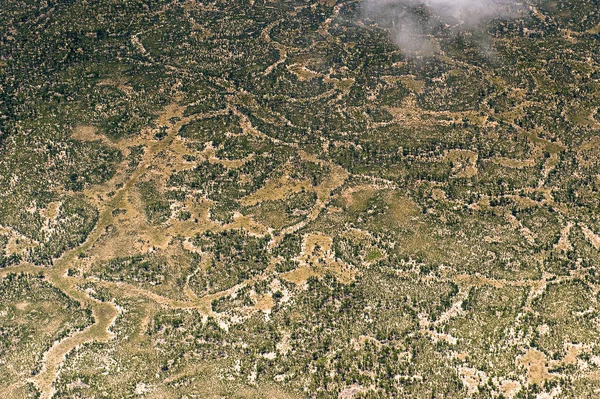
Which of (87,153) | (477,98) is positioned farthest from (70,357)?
(477,98)

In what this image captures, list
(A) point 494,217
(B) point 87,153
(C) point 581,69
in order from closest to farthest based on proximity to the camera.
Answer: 1. (A) point 494,217
2. (B) point 87,153
3. (C) point 581,69

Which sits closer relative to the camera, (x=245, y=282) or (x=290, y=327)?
(x=290, y=327)

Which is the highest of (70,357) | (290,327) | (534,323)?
(534,323)

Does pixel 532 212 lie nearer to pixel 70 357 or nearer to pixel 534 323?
pixel 534 323

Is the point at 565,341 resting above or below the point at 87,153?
above

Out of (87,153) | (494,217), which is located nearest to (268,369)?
(494,217)

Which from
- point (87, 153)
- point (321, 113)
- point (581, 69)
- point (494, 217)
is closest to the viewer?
point (494, 217)

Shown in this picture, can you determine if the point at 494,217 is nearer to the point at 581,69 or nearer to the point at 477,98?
the point at 477,98
